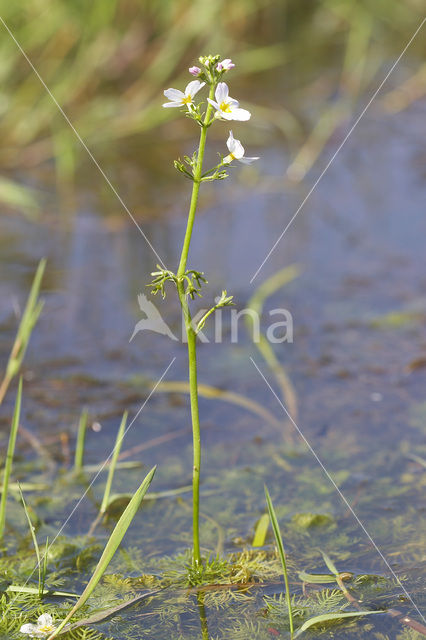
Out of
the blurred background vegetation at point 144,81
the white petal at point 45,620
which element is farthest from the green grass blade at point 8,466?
the blurred background vegetation at point 144,81

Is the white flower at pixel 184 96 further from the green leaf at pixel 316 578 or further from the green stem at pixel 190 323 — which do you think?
the green leaf at pixel 316 578

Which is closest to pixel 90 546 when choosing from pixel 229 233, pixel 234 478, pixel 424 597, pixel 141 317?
pixel 234 478

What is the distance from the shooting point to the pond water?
182cm

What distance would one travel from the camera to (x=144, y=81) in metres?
4.75

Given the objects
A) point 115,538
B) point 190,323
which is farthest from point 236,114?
point 115,538

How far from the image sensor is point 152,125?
A: 4.37 m

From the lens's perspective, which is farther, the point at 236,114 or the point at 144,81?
the point at 144,81

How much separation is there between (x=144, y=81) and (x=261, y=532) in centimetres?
356

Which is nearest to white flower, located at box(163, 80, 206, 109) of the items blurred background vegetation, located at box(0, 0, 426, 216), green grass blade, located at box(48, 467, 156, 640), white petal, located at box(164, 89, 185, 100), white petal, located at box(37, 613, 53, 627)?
white petal, located at box(164, 89, 185, 100)

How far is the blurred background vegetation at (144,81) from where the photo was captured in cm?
421

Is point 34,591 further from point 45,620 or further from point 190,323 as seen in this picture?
point 190,323

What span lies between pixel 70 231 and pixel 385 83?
2747mm

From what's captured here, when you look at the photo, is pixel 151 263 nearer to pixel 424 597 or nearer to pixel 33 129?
pixel 33 129

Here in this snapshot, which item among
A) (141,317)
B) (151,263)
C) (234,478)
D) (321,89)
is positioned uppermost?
(321,89)
